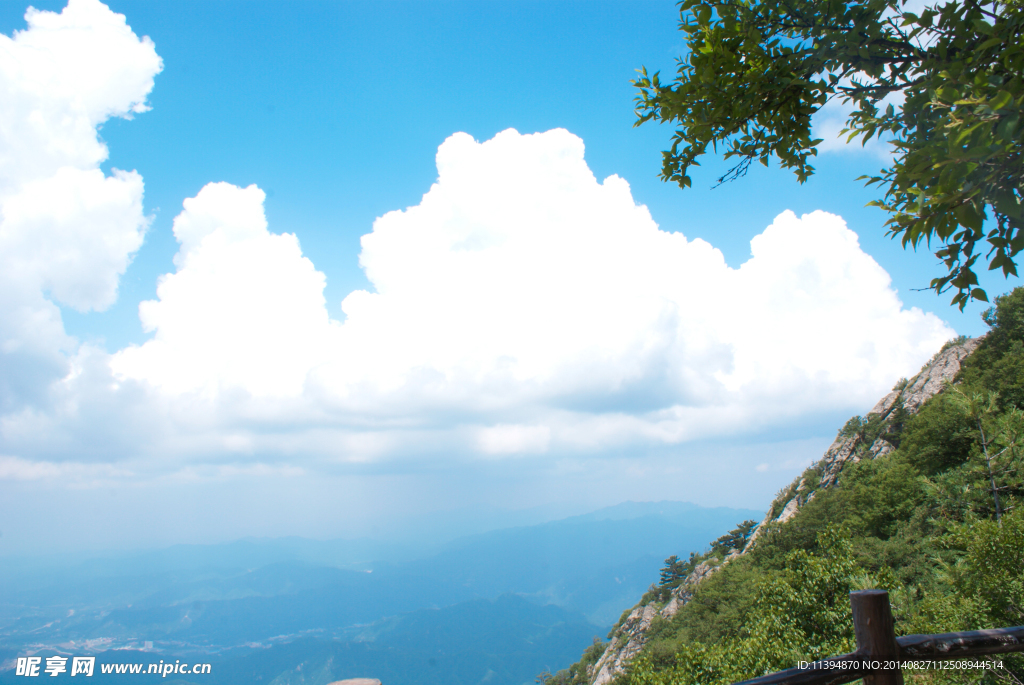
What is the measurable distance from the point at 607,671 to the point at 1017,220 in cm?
8745

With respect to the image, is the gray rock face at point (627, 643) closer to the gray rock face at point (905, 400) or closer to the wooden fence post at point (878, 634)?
the gray rock face at point (905, 400)

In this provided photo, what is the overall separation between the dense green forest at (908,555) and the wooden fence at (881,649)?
1136 centimetres

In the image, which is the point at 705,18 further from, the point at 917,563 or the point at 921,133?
the point at 917,563

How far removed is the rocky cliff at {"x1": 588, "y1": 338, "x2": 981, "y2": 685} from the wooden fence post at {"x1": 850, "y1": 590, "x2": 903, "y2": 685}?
71.0m

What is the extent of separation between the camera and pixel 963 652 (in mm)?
4051

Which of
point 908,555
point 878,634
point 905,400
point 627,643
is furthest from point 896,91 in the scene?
point 627,643

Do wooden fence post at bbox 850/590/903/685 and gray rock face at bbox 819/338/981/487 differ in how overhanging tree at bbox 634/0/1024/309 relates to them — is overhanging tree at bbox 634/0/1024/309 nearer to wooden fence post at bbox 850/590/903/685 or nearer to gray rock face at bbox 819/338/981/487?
wooden fence post at bbox 850/590/903/685

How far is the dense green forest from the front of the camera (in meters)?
15.3

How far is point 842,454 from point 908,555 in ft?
174

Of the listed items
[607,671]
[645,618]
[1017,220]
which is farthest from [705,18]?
[645,618]

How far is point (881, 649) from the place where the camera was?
3961 millimetres

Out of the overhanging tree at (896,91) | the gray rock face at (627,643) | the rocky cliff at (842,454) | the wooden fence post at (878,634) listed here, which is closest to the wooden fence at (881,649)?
the wooden fence post at (878,634)

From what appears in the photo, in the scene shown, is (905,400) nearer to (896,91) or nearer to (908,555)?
(908,555)

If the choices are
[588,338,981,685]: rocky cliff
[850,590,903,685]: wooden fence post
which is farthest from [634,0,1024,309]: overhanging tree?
[588,338,981,685]: rocky cliff
